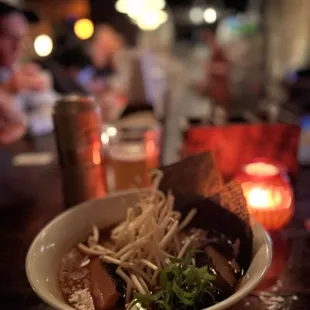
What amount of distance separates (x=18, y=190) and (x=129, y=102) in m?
0.83

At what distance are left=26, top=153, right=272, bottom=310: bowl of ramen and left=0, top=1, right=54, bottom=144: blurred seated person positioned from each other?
118cm

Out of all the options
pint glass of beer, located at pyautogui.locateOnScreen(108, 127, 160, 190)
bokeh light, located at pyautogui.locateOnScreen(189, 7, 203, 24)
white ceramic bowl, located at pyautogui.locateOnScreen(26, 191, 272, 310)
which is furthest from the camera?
bokeh light, located at pyautogui.locateOnScreen(189, 7, 203, 24)

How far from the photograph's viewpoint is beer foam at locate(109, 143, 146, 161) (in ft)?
3.51

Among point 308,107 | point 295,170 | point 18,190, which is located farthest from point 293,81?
point 18,190

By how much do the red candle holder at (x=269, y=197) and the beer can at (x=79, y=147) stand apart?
340mm

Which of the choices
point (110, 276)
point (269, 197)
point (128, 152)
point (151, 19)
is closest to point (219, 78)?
point (128, 152)

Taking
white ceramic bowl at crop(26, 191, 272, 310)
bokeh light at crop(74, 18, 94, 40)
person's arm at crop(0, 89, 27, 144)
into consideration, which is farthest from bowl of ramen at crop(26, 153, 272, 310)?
bokeh light at crop(74, 18, 94, 40)

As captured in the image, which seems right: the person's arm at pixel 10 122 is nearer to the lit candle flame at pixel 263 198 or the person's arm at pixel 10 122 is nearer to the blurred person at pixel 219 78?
the blurred person at pixel 219 78

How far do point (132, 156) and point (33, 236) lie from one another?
332 mm

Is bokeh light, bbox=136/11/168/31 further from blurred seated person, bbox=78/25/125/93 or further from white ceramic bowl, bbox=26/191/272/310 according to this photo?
white ceramic bowl, bbox=26/191/272/310

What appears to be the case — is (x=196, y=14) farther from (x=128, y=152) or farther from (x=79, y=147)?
(x=79, y=147)

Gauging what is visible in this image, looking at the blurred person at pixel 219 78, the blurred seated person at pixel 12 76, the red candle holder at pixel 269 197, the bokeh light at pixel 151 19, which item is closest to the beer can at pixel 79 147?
the red candle holder at pixel 269 197

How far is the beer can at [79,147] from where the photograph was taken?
0.86 meters

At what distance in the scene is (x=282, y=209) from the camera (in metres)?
0.85
